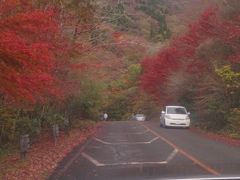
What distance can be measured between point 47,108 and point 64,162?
1190cm

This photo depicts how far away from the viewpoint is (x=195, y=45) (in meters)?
38.9

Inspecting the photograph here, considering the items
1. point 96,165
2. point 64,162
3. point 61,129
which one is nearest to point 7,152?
point 64,162

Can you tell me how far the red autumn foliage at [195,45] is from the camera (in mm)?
30709

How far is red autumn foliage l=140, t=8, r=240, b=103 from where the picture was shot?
3071 centimetres

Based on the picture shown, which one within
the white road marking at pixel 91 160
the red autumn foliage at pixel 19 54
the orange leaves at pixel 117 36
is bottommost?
the white road marking at pixel 91 160

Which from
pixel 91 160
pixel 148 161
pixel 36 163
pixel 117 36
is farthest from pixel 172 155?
pixel 117 36

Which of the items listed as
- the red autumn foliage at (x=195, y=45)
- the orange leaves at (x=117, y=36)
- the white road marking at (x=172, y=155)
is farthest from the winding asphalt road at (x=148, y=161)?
the red autumn foliage at (x=195, y=45)

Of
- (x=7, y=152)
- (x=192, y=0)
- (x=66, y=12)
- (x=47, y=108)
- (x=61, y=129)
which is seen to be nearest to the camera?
(x=7, y=152)

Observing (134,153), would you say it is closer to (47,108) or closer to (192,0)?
(47,108)

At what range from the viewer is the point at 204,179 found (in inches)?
187

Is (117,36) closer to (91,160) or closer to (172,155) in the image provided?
(172,155)

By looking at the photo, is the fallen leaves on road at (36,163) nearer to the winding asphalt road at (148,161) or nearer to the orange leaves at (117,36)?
the winding asphalt road at (148,161)

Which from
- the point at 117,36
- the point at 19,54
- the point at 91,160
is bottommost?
the point at 91,160

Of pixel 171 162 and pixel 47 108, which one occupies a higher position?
pixel 47 108
